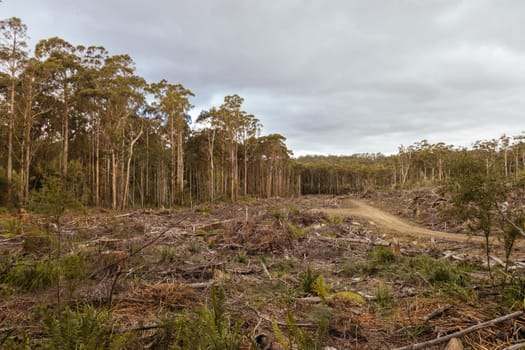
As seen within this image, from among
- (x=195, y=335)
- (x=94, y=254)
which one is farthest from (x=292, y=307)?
(x=94, y=254)

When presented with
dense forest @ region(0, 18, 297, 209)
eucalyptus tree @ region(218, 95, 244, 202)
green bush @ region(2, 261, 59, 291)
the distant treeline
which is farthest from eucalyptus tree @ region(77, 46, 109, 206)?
the distant treeline

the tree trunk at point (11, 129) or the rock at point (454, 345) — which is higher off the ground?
the tree trunk at point (11, 129)

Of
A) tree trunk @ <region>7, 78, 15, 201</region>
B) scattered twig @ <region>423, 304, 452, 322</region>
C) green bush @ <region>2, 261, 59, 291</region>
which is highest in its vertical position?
tree trunk @ <region>7, 78, 15, 201</region>

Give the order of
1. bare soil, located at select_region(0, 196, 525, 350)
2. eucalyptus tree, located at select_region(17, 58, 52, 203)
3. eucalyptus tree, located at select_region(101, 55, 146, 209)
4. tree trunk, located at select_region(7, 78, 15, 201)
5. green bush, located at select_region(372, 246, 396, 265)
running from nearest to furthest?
bare soil, located at select_region(0, 196, 525, 350)
green bush, located at select_region(372, 246, 396, 265)
tree trunk, located at select_region(7, 78, 15, 201)
eucalyptus tree, located at select_region(17, 58, 52, 203)
eucalyptus tree, located at select_region(101, 55, 146, 209)

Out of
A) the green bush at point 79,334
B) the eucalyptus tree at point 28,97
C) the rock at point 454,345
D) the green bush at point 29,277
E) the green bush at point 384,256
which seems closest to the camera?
the green bush at point 79,334

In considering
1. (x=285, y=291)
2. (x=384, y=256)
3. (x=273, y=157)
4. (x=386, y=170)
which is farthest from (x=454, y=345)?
(x=386, y=170)

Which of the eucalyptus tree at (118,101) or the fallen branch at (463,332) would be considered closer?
the fallen branch at (463,332)

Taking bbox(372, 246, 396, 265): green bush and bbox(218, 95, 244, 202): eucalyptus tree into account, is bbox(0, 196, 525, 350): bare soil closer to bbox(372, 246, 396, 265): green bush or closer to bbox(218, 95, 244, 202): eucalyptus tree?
bbox(372, 246, 396, 265): green bush

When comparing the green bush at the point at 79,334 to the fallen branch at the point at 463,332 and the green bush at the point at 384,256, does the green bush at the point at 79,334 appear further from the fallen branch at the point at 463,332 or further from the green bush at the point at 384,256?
the green bush at the point at 384,256

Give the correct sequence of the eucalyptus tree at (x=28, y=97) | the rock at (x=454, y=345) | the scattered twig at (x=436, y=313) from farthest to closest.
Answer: the eucalyptus tree at (x=28, y=97)
the scattered twig at (x=436, y=313)
the rock at (x=454, y=345)

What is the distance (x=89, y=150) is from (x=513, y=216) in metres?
34.9

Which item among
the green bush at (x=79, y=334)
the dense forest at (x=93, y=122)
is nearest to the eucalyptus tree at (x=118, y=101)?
the dense forest at (x=93, y=122)

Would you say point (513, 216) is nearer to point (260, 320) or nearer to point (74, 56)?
point (260, 320)

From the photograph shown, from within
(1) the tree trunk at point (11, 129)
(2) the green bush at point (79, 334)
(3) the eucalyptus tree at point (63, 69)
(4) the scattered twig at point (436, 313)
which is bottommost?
(4) the scattered twig at point (436, 313)
